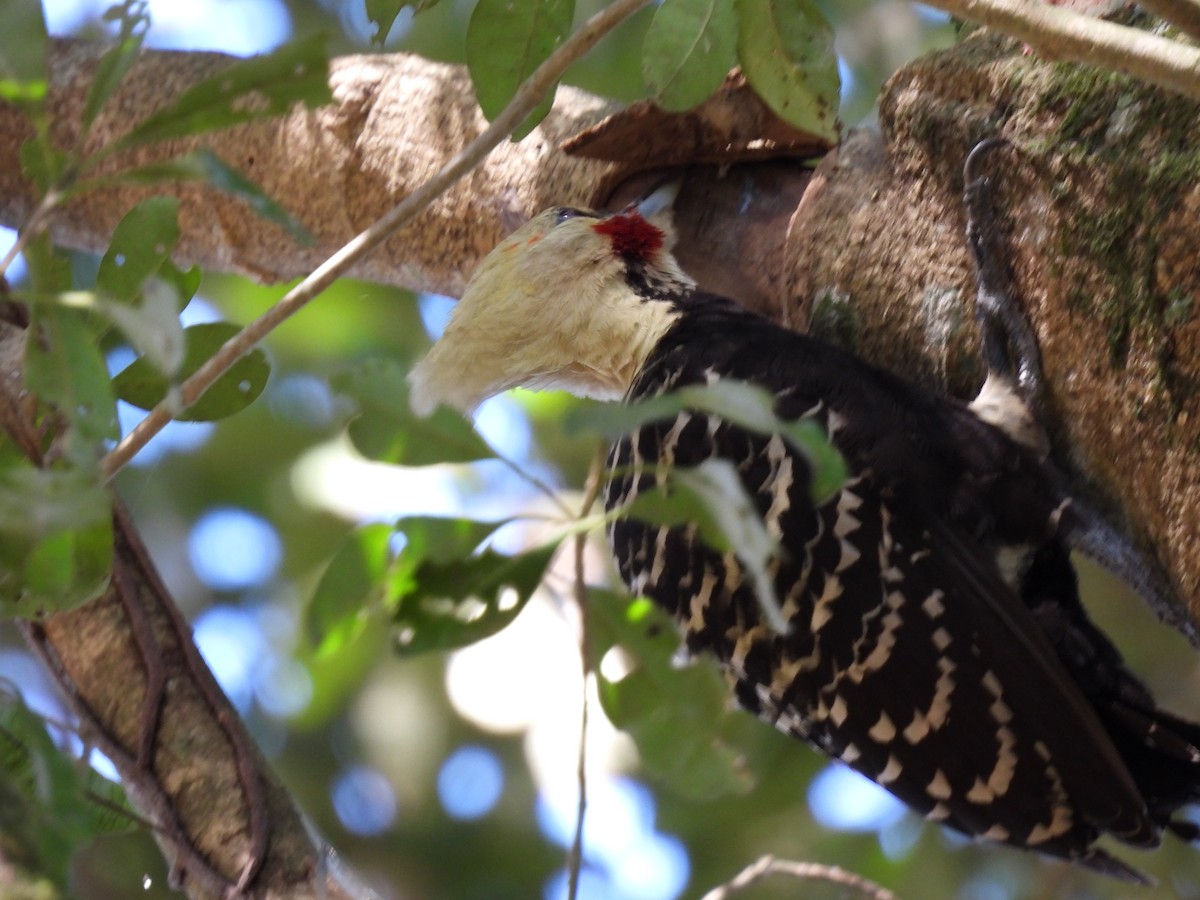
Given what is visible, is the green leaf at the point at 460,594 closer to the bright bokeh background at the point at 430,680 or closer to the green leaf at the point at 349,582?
the green leaf at the point at 349,582

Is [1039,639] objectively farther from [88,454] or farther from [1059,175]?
[88,454]

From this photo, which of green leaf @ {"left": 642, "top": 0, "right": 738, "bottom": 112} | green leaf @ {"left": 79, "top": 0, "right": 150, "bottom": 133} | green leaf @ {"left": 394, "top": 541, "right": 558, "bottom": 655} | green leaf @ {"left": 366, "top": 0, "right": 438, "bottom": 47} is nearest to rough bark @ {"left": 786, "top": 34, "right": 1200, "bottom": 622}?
green leaf @ {"left": 642, "top": 0, "right": 738, "bottom": 112}

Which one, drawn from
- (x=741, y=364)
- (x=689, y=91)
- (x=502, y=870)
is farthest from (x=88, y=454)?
(x=502, y=870)

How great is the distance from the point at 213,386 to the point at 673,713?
65cm

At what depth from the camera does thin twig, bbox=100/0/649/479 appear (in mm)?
1294

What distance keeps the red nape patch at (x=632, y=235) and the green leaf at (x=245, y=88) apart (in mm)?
1162

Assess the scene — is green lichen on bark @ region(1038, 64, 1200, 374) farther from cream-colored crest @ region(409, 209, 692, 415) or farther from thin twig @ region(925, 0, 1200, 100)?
cream-colored crest @ region(409, 209, 692, 415)

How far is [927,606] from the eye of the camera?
6.01 ft

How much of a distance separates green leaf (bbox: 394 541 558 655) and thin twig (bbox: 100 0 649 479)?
0.30 m

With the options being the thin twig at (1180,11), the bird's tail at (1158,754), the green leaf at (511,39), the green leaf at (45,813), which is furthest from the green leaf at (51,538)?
the bird's tail at (1158,754)

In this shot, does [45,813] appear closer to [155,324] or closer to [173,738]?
[155,324]

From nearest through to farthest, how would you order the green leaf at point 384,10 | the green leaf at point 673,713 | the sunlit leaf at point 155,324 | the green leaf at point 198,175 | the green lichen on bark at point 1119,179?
1. the sunlit leaf at point 155,324
2. the green leaf at point 198,175
3. the green leaf at point 673,713
4. the green lichen on bark at point 1119,179
5. the green leaf at point 384,10

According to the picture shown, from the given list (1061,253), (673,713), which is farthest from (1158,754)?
(673,713)

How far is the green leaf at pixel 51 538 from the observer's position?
95cm
